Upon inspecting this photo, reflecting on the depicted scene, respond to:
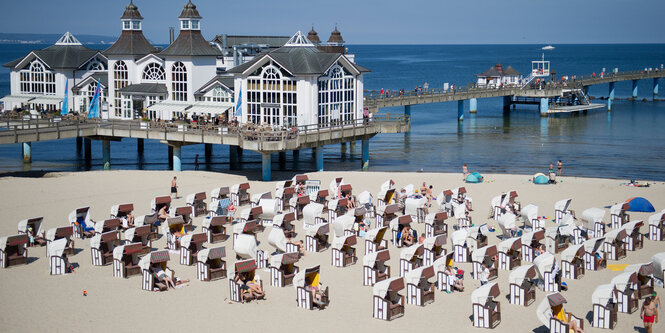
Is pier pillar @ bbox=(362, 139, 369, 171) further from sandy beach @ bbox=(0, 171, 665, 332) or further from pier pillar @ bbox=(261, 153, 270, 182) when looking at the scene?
sandy beach @ bbox=(0, 171, 665, 332)

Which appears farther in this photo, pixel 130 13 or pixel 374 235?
pixel 130 13

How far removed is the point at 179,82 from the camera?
136 feet

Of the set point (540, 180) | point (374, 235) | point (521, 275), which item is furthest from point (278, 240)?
point (540, 180)

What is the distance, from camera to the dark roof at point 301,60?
1448 inches

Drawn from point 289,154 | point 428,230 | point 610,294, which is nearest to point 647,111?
point 289,154

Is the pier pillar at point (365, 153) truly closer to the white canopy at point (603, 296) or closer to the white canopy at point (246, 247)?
the white canopy at point (246, 247)

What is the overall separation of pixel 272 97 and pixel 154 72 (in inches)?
333

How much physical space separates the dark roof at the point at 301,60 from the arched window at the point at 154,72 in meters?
6.06

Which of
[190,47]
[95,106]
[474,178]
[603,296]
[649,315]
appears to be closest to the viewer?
[649,315]

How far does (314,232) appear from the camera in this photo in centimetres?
2256

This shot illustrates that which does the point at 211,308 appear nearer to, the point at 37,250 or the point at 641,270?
the point at 37,250

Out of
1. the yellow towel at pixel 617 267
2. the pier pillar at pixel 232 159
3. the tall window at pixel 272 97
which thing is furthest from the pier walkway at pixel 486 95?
the yellow towel at pixel 617 267

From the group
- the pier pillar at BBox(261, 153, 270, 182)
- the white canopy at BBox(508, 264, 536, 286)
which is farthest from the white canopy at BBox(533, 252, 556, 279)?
the pier pillar at BBox(261, 153, 270, 182)

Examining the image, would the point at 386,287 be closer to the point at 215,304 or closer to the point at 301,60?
the point at 215,304
